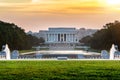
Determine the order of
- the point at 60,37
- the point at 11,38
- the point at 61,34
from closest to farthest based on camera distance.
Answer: the point at 11,38
the point at 61,34
the point at 60,37

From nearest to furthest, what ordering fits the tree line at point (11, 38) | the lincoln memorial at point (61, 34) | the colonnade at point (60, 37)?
the tree line at point (11, 38) → the lincoln memorial at point (61, 34) → the colonnade at point (60, 37)

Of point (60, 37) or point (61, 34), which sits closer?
point (61, 34)

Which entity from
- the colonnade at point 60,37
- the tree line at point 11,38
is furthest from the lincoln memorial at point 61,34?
the tree line at point 11,38

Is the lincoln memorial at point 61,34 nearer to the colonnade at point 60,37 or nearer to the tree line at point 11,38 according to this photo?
the colonnade at point 60,37

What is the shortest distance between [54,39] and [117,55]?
48350 millimetres

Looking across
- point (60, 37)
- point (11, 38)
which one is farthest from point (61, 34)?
point (11, 38)

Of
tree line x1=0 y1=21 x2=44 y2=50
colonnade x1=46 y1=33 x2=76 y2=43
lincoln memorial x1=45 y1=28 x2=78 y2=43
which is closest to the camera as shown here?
tree line x1=0 y1=21 x2=44 y2=50

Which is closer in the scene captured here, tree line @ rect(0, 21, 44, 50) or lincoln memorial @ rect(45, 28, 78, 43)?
tree line @ rect(0, 21, 44, 50)

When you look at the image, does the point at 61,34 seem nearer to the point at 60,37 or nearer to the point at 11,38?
the point at 60,37

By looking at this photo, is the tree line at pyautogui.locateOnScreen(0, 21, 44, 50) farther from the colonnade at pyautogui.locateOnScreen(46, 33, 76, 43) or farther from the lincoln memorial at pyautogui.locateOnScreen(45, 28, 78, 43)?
the colonnade at pyautogui.locateOnScreen(46, 33, 76, 43)

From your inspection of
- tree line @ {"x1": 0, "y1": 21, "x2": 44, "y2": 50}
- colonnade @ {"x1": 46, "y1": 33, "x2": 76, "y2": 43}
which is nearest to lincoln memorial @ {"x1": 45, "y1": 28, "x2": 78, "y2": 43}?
colonnade @ {"x1": 46, "y1": 33, "x2": 76, "y2": 43}

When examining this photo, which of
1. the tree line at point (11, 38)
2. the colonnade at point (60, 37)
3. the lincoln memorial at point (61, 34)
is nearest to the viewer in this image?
the tree line at point (11, 38)

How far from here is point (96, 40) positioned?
2657 inches

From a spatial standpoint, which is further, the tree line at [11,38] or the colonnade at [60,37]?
the colonnade at [60,37]
